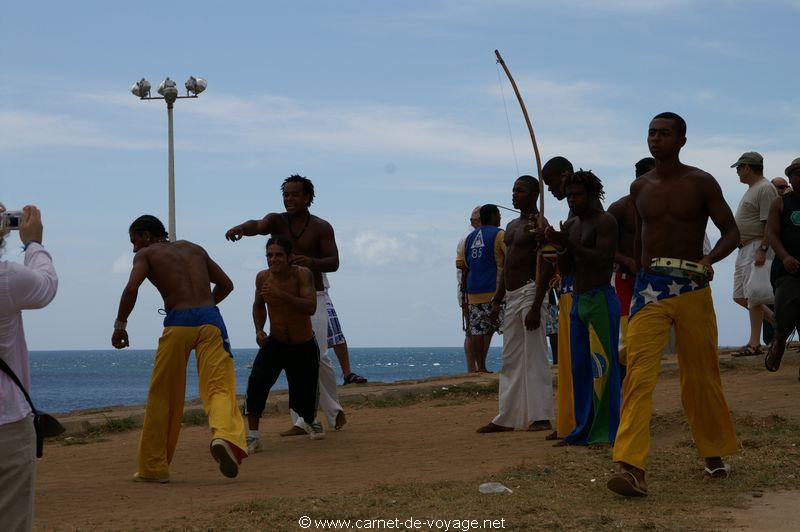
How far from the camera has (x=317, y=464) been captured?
349 inches

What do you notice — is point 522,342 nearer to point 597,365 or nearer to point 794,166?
point 597,365

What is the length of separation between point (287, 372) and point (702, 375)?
12.4 feet

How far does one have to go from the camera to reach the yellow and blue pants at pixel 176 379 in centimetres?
830

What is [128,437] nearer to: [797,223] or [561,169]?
[561,169]

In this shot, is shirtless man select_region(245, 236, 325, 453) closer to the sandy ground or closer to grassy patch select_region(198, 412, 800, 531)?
the sandy ground

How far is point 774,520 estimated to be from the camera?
592 cm

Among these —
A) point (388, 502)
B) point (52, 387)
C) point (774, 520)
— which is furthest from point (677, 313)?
point (52, 387)

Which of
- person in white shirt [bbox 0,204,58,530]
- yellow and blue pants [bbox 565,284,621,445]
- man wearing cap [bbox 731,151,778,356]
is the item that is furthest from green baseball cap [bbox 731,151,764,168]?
person in white shirt [bbox 0,204,58,530]

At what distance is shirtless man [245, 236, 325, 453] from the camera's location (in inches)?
375

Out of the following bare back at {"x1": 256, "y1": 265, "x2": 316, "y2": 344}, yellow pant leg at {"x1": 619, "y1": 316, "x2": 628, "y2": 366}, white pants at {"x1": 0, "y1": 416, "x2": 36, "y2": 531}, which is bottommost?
white pants at {"x1": 0, "y1": 416, "x2": 36, "y2": 531}

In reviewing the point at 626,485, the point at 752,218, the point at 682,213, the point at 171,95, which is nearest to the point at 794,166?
the point at 752,218

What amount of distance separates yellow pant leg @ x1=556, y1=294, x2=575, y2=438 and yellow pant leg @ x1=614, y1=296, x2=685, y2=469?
6.35 ft

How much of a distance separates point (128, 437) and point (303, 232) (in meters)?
3.02

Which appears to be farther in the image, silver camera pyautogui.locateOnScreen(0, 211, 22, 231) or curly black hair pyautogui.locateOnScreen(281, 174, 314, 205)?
curly black hair pyautogui.locateOnScreen(281, 174, 314, 205)
